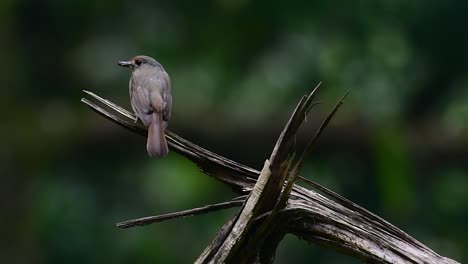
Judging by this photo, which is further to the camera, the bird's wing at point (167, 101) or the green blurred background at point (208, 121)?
the green blurred background at point (208, 121)

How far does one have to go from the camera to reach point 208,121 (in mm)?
11133

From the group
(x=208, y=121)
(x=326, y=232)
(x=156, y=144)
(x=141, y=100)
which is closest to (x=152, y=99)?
(x=141, y=100)

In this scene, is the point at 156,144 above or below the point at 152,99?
below

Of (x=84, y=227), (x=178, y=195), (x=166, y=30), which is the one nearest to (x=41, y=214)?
(x=84, y=227)

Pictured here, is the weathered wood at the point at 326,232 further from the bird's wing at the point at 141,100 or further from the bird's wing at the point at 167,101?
the bird's wing at the point at 167,101

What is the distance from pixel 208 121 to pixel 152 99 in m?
5.21

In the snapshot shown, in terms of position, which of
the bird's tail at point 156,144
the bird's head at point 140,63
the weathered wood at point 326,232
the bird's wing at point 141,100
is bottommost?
the weathered wood at point 326,232

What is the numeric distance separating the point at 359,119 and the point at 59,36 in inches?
139

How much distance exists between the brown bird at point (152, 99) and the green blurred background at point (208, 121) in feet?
10.3

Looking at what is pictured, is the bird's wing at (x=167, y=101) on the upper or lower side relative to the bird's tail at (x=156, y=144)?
upper

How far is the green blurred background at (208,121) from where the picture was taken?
10.4 m

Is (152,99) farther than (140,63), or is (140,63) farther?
(140,63)

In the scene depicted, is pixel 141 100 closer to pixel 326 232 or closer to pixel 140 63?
pixel 140 63

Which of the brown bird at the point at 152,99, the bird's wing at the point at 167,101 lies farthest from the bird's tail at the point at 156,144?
the bird's wing at the point at 167,101
